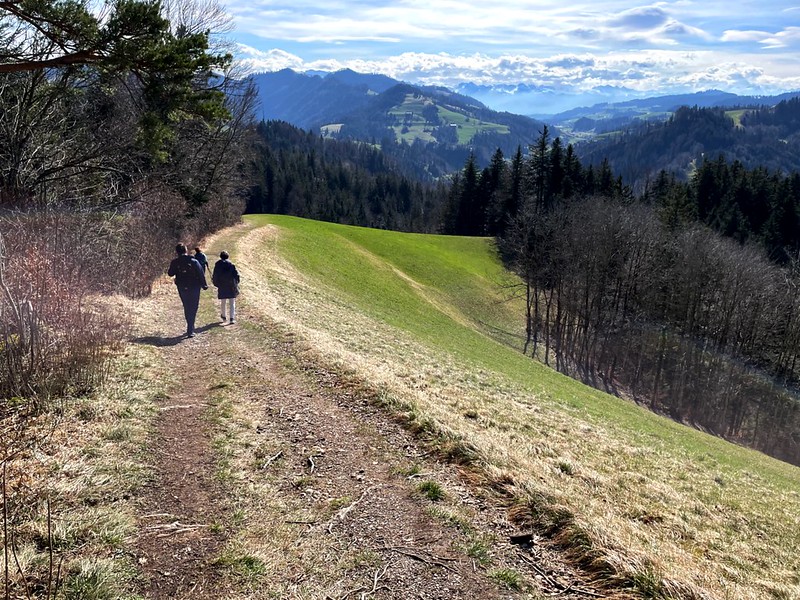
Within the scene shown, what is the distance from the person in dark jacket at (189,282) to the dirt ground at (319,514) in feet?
15.0

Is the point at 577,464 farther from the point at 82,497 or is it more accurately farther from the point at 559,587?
the point at 82,497

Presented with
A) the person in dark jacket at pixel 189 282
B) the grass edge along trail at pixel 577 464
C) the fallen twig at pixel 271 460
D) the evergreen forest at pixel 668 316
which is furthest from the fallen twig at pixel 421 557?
the evergreen forest at pixel 668 316

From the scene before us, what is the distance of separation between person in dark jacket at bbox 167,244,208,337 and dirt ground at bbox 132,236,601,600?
4560mm

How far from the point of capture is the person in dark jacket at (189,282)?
13297 mm

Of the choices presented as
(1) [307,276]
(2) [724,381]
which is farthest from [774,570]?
(2) [724,381]

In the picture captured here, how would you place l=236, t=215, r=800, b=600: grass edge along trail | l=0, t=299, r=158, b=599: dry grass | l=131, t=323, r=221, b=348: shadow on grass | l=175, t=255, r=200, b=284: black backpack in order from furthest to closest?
l=175, t=255, r=200, b=284: black backpack
l=131, t=323, r=221, b=348: shadow on grass
l=236, t=215, r=800, b=600: grass edge along trail
l=0, t=299, r=158, b=599: dry grass

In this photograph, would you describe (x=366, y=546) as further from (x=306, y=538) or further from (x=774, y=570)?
(x=774, y=570)

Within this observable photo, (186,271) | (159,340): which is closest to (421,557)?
(159,340)

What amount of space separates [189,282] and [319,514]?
998cm

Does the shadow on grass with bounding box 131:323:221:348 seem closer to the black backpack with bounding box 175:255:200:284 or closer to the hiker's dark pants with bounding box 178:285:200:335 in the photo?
the hiker's dark pants with bounding box 178:285:200:335

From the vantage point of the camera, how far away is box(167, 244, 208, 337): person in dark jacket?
1330 cm

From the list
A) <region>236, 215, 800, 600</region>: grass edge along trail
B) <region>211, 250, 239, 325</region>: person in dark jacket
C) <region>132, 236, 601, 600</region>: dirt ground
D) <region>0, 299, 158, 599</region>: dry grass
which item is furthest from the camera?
<region>211, 250, 239, 325</region>: person in dark jacket

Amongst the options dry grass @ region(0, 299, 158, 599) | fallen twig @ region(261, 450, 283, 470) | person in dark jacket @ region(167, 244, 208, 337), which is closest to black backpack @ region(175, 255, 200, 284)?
person in dark jacket @ region(167, 244, 208, 337)

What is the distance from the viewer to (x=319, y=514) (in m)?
5.41
